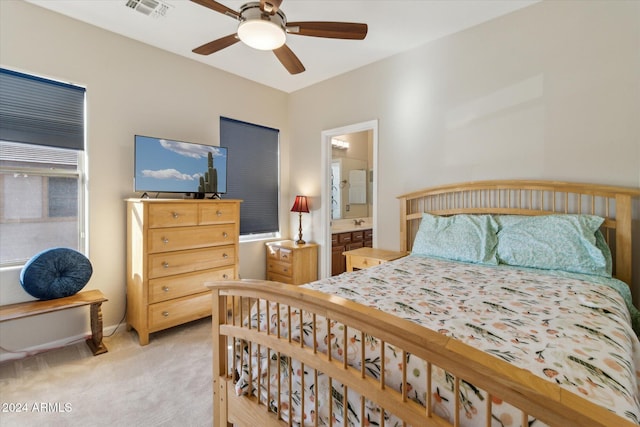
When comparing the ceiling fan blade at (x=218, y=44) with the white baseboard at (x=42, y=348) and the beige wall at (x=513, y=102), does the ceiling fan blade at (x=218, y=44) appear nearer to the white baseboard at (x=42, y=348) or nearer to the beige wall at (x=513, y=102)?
the beige wall at (x=513, y=102)

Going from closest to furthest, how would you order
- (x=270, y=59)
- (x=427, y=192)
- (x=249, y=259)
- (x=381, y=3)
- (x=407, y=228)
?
(x=381, y=3) < (x=427, y=192) < (x=407, y=228) < (x=270, y=59) < (x=249, y=259)

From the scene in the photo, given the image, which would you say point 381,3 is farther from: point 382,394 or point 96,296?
point 96,296

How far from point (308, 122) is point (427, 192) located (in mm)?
2083

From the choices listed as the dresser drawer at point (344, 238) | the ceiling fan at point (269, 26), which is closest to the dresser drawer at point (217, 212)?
the ceiling fan at point (269, 26)

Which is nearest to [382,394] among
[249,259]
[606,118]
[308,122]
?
[606,118]

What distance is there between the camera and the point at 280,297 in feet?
4.00

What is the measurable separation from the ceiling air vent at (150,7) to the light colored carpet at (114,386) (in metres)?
2.93

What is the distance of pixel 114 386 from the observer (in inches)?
78.9

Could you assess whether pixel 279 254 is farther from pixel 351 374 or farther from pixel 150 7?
pixel 351 374

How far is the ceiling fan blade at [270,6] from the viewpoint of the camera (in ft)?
5.78

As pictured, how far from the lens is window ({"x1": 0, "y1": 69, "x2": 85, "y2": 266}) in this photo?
2.36 m

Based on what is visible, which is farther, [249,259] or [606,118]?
[249,259]

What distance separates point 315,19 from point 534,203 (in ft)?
8.07

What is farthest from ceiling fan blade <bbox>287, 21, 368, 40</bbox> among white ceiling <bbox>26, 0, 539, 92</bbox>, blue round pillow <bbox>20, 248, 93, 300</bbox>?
blue round pillow <bbox>20, 248, 93, 300</bbox>
